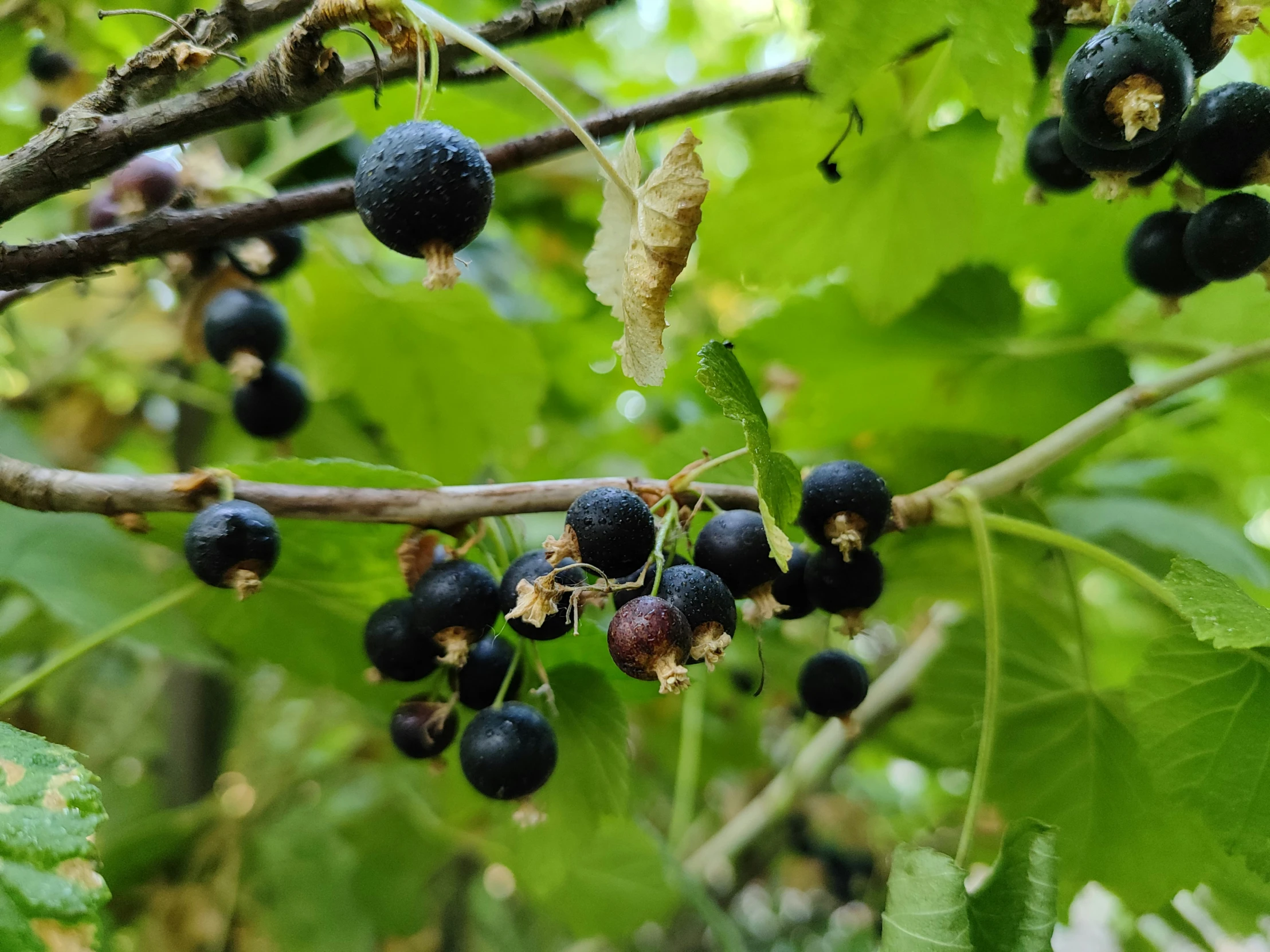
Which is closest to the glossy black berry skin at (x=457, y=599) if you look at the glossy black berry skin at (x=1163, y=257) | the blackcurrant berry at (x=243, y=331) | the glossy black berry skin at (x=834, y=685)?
the glossy black berry skin at (x=834, y=685)

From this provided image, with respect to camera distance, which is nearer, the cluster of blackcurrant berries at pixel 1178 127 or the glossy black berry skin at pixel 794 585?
the cluster of blackcurrant berries at pixel 1178 127

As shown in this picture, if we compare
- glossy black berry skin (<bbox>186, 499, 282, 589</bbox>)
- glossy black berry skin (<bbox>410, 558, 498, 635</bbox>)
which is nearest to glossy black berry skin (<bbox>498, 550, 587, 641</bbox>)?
glossy black berry skin (<bbox>410, 558, 498, 635</bbox>)

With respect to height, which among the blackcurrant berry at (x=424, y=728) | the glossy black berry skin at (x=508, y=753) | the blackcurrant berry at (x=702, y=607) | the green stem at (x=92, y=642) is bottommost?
the green stem at (x=92, y=642)

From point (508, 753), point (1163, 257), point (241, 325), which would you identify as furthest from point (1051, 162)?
point (241, 325)

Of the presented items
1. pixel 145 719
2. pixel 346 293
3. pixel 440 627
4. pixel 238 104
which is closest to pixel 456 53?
pixel 238 104

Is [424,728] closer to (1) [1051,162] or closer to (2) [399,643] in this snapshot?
(2) [399,643]

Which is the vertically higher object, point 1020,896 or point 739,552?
point 739,552

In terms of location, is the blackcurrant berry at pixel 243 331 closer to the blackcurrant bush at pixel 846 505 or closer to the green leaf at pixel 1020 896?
the blackcurrant bush at pixel 846 505
